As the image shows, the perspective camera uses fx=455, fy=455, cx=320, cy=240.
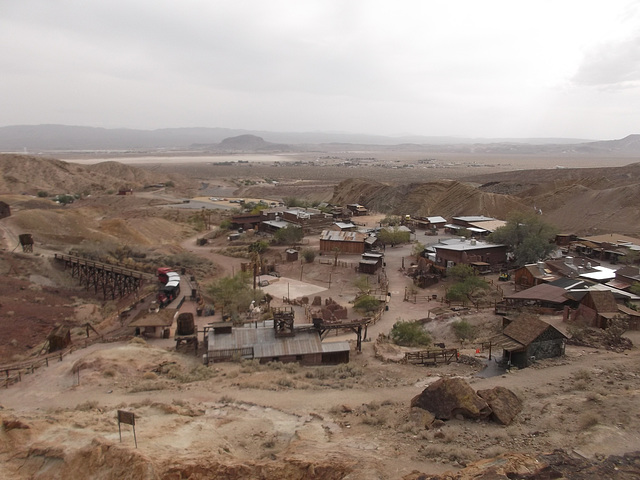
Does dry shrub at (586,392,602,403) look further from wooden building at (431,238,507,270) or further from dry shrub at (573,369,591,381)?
wooden building at (431,238,507,270)

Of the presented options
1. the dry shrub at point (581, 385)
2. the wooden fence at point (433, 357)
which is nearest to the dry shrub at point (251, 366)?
the wooden fence at point (433, 357)

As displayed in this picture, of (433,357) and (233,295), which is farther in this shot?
(233,295)

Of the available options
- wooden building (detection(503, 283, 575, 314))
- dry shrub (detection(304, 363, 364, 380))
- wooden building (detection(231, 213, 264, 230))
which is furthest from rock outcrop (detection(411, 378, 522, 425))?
wooden building (detection(231, 213, 264, 230))

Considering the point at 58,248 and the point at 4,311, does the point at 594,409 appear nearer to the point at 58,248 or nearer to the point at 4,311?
the point at 4,311

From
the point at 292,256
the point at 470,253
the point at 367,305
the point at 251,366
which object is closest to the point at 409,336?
the point at 367,305

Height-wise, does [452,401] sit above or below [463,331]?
above

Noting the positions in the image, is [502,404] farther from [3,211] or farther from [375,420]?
[3,211]

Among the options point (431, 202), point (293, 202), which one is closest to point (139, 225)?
point (293, 202)
